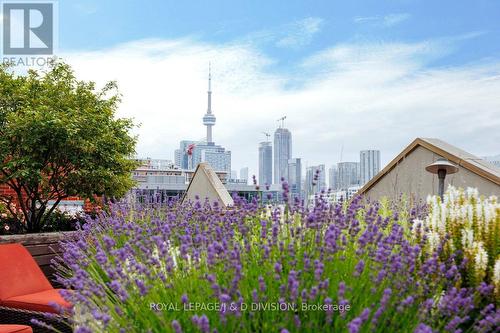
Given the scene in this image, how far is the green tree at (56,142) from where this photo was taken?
6184 mm

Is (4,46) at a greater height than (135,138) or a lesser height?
greater

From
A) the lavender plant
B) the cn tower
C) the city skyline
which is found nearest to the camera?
the lavender plant

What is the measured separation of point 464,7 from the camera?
12.1 m

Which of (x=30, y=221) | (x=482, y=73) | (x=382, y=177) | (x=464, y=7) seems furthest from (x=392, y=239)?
(x=464, y=7)

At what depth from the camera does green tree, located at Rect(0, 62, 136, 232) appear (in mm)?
6184

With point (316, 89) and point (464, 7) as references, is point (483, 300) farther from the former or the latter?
point (464, 7)

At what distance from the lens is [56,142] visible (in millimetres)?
6301

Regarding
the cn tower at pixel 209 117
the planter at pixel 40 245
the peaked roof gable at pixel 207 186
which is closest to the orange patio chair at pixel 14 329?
the planter at pixel 40 245

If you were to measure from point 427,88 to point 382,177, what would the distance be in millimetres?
3329

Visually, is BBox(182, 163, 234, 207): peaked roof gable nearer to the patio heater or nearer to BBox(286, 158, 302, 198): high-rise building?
BBox(286, 158, 302, 198): high-rise building

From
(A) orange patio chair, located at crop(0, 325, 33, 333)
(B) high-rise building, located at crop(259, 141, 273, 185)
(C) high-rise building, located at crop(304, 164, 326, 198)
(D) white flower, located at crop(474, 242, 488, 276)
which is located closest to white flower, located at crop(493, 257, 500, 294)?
(D) white flower, located at crop(474, 242, 488, 276)

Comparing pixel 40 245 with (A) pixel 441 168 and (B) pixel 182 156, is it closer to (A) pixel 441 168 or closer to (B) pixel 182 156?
(A) pixel 441 168

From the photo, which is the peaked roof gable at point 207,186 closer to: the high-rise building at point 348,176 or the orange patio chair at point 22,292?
the high-rise building at point 348,176

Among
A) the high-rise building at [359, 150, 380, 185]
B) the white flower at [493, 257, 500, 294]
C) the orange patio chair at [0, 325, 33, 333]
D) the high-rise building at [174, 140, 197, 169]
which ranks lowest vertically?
the orange patio chair at [0, 325, 33, 333]
